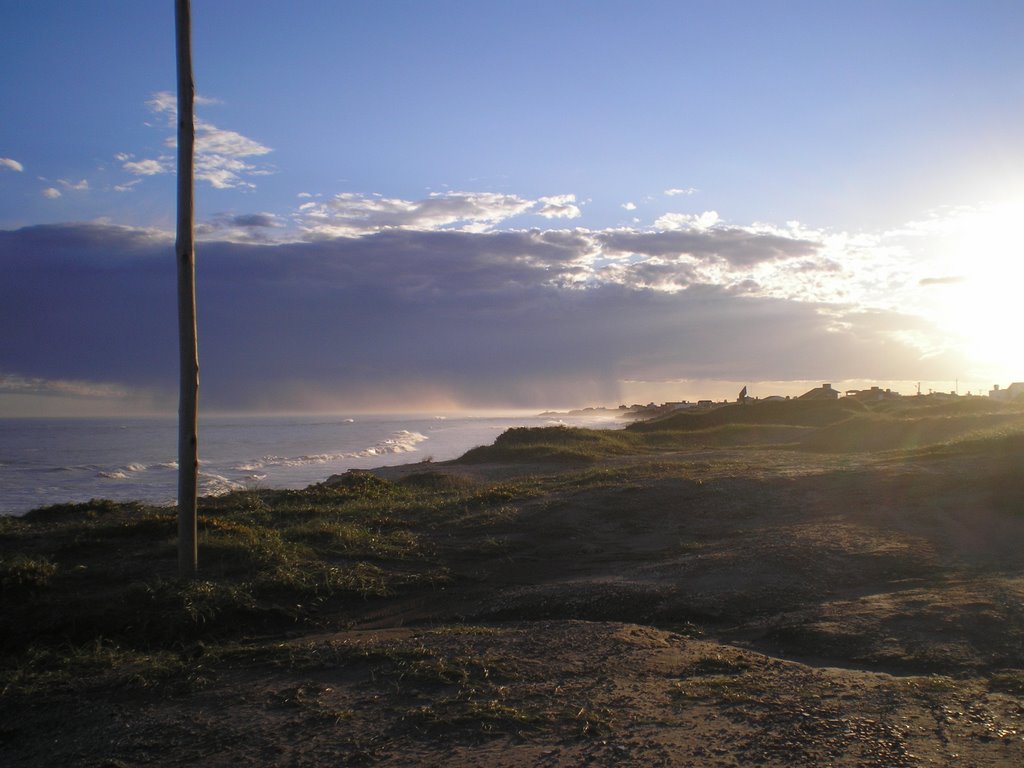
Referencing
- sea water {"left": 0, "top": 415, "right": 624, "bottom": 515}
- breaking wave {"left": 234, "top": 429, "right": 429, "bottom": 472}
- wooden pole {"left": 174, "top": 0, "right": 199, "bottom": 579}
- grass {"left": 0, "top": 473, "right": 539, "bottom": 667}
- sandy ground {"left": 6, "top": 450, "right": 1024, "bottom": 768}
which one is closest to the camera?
sandy ground {"left": 6, "top": 450, "right": 1024, "bottom": 768}

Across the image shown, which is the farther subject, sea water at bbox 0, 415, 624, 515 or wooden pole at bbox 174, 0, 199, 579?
sea water at bbox 0, 415, 624, 515

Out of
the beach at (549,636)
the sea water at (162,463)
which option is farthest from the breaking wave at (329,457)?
the beach at (549,636)

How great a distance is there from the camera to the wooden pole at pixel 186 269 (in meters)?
7.81

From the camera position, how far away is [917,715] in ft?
15.3

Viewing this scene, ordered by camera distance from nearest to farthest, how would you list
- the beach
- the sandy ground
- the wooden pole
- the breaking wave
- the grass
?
the sandy ground, the beach, the grass, the wooden pole, the breaking wave

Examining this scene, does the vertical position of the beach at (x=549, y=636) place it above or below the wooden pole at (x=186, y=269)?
below

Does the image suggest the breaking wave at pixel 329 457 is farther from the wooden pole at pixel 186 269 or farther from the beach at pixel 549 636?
the wooden pole at pixel 186 269

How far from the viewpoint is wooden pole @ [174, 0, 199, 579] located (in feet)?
25.6

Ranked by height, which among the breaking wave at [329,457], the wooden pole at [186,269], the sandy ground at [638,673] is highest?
the wooden pole at [186,269]

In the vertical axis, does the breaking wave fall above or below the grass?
below

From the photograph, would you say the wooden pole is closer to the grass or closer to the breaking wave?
the grass

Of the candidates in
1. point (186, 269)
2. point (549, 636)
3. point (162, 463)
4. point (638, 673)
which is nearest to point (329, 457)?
point (162, 463)

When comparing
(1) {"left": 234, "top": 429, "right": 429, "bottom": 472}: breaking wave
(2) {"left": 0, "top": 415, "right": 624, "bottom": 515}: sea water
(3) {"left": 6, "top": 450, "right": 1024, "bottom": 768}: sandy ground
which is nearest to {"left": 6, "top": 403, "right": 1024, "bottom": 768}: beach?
(3) {"left": 6, "top": 450, "right": 1024, "bottom": 768}: sandy ground

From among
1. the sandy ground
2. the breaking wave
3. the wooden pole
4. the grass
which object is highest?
the wooden pole
